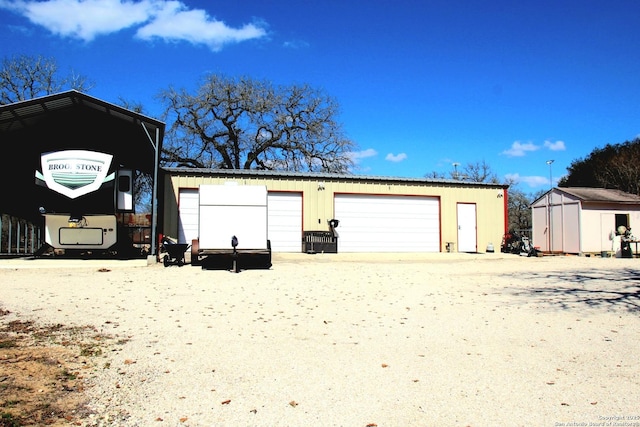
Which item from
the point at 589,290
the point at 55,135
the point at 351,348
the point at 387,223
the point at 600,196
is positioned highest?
the point at 55,135

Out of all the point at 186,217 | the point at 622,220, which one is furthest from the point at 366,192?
the point at 622,220

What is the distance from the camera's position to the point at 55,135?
18359 millimetres

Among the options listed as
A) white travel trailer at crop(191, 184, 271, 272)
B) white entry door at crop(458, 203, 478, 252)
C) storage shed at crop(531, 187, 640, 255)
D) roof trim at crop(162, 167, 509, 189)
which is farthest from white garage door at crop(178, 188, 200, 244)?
storage shed at crop(531, 187, 640, 255)

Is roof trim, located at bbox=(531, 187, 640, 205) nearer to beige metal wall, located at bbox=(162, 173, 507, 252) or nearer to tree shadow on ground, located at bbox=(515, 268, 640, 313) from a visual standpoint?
beige metal wall, located at bbox=(162, 173, 507, 252)

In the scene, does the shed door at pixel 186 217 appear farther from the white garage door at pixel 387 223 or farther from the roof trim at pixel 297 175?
the white garage door at pixel 387 223


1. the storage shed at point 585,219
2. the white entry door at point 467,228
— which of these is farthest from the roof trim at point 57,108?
the storage shed at point 585,219

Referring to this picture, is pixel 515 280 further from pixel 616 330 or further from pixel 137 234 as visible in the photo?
pixel 137 234

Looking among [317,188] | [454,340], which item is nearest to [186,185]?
[317,188]

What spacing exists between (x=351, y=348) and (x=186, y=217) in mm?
15056

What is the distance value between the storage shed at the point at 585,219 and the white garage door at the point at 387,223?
645cm

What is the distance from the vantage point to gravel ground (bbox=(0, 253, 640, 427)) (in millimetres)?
4223

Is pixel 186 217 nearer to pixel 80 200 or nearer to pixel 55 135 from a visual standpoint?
pixel 80 200

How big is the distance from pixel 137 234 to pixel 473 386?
23.8 meters

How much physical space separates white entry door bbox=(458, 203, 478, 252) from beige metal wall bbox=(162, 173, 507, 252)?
0.72ft
